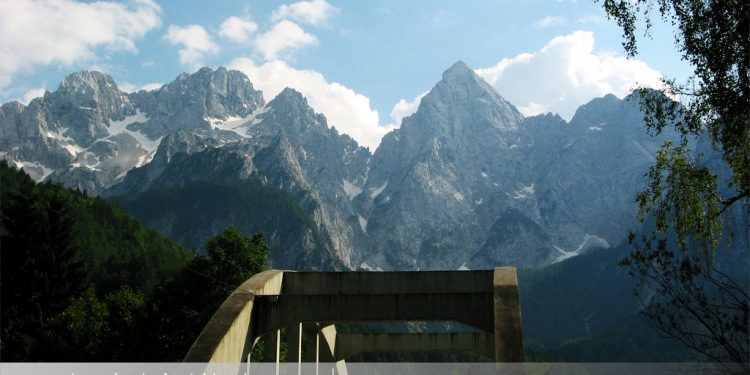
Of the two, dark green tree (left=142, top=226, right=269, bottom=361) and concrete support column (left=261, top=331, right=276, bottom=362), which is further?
dark green tree (left=142, top=226, right=269, bottom=361)

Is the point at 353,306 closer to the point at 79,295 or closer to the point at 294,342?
the point at 294,342

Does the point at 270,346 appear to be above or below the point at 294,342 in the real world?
below

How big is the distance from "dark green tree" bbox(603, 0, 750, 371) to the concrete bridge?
15.4 ft

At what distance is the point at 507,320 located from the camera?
16.5 m

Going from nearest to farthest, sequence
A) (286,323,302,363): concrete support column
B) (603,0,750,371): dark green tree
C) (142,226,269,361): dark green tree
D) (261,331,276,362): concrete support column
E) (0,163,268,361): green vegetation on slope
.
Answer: (603,0,750,371): dark green tree
(261,331,276,362): concrete support column
(286,323,302,363): concrete support column
(142,226,269,361): dark green tree
(0,163,268,361): green vegetation on slope

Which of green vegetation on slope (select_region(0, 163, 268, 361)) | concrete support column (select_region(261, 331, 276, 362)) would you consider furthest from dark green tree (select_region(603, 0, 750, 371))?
green vegetation on slope (select_region(0, 163, 268, 361))

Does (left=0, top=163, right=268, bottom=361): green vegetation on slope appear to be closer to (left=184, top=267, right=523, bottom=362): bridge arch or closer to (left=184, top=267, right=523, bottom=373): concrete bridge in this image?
(left=184, top=267, right=523, bottom=373): concrete bridge

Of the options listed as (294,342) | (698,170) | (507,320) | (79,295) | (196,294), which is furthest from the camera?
(79,295)

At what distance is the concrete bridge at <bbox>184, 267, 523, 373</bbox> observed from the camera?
1636cm

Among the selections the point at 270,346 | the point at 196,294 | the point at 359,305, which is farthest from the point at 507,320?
the point at 196,294

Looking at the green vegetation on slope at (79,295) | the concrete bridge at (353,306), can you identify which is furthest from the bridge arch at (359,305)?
the green vegetation on slope at (79,295)

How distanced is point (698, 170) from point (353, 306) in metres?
10.4

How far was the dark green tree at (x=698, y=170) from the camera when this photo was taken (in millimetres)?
9508

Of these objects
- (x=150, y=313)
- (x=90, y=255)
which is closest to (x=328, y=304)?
(x=150, y=313)
